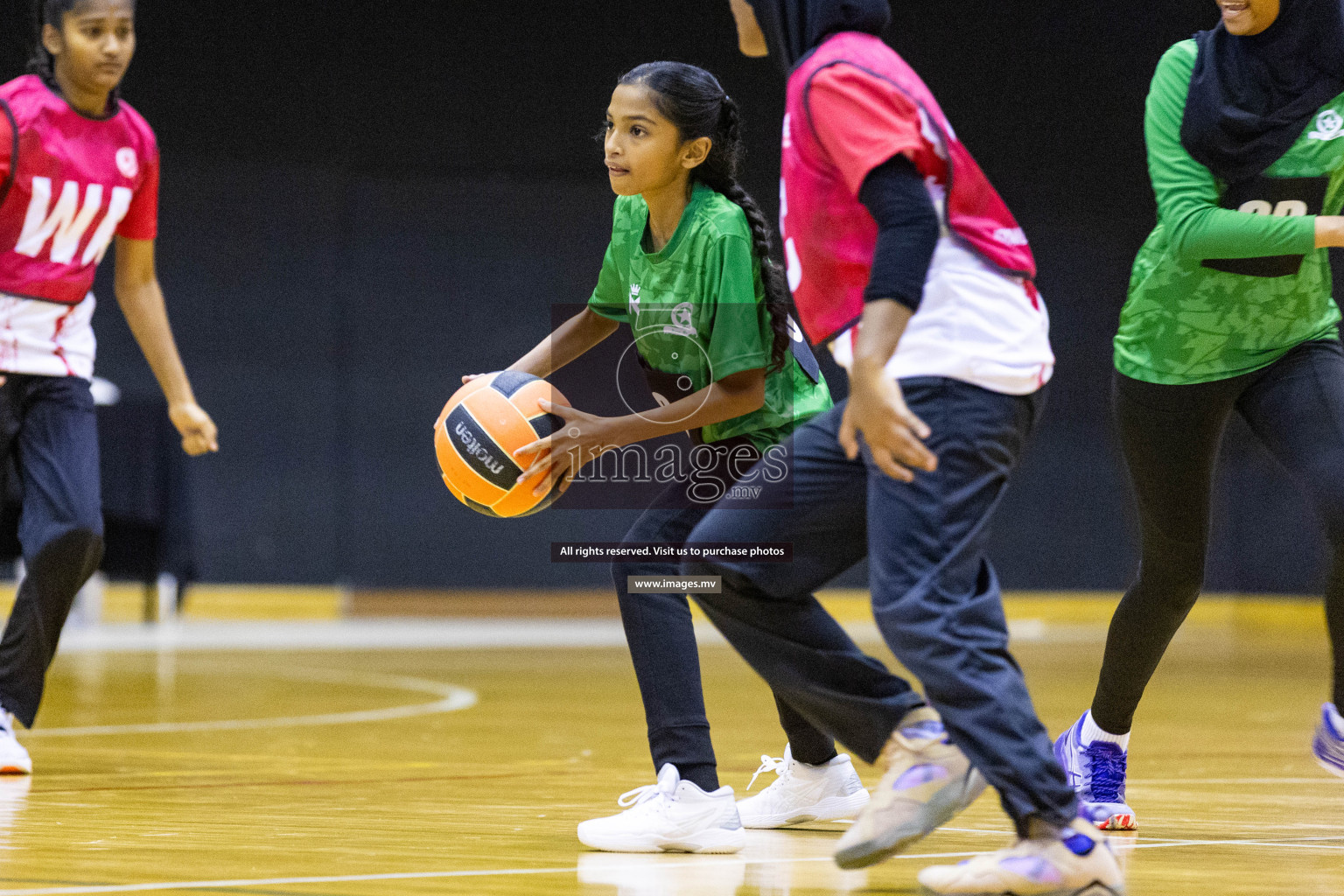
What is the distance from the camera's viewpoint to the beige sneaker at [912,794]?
206 centimetres

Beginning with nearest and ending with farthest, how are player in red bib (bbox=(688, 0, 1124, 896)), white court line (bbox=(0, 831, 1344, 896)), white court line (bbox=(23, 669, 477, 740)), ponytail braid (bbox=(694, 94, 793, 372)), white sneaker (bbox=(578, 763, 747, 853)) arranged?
1. player in red bib (bbox=(688, 0, 1124, 896))
2. white court line (bbox=(0, 831, 1344, 896))
3. white sneaker (bbox=(578, 763, 747, 853))
4. ponytail braid (bbox=(694, 94, 793, 372))
5. white court line (bbox=(23, 669, 477, 740))

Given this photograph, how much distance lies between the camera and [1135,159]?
39.1 ft

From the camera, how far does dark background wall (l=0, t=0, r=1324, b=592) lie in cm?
1160

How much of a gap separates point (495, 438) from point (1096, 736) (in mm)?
1283

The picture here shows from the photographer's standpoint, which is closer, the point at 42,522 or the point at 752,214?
the point at 752,214

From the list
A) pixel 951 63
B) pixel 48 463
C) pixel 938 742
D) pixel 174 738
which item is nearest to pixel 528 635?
pixel 951 63

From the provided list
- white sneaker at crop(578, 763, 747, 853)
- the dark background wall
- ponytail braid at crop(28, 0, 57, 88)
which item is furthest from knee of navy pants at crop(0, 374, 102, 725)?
the dark background wall

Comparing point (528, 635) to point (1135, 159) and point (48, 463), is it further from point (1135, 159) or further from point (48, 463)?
point (48, 463)

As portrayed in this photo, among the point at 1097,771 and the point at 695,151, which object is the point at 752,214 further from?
the point at 1097,771

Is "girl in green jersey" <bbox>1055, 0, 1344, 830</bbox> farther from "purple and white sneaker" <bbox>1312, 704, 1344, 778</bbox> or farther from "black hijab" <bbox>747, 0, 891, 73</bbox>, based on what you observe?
"black hijab" <bbox>747, 0, 891, 73</bbox>

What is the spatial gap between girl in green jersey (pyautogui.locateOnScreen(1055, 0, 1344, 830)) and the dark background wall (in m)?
8.72

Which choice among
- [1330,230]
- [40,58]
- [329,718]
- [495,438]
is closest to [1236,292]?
[1330,230]

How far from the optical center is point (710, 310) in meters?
2.72

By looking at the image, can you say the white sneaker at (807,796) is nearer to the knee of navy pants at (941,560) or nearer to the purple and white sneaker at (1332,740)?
the knee of navy pants at (941,560)
